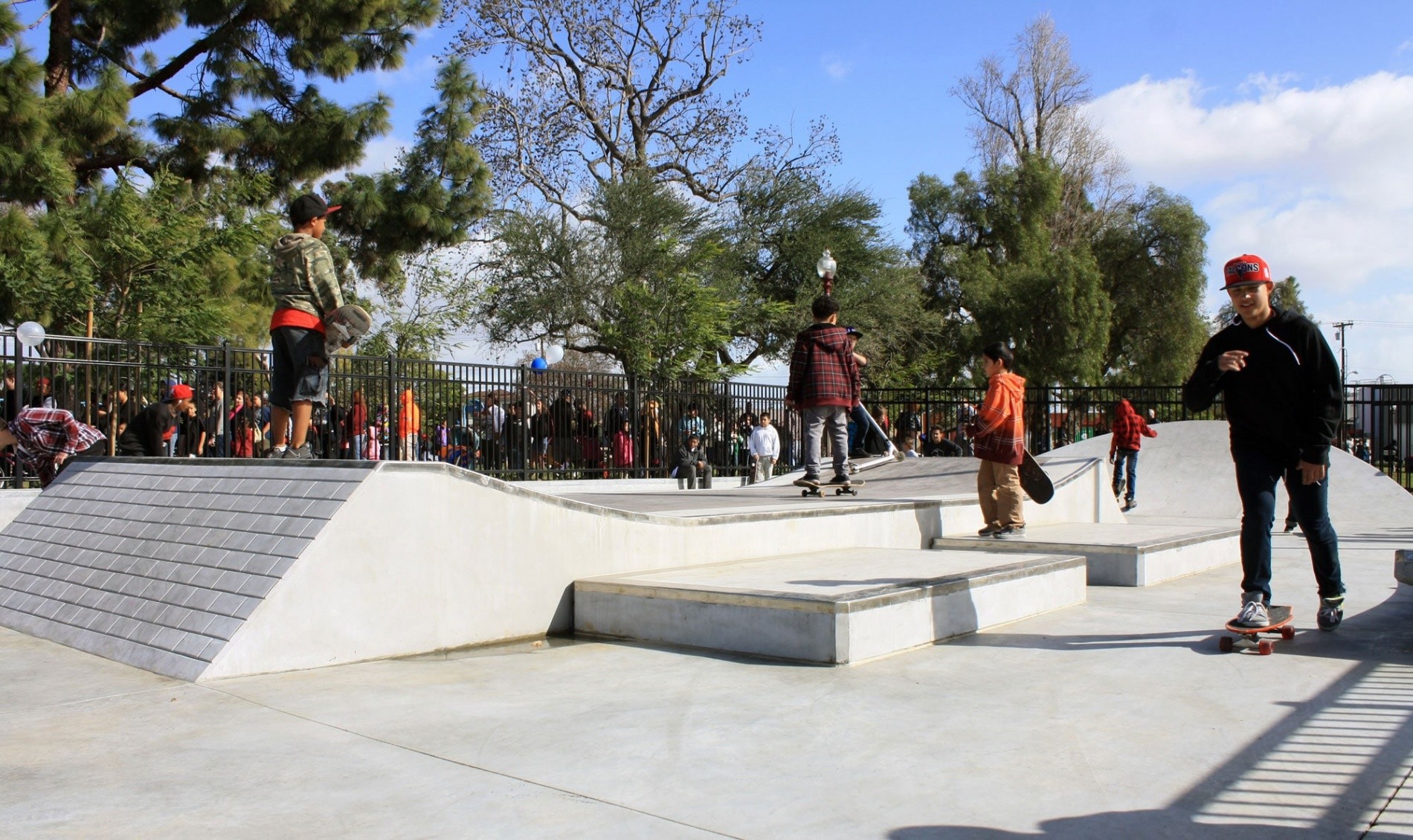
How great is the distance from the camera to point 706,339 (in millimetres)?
27688

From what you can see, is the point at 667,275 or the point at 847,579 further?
the point at 667,275

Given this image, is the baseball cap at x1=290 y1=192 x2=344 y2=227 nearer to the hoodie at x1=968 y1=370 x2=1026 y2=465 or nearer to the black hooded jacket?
the hoodie at x1=968 y1=370 x2=1026 y2=465

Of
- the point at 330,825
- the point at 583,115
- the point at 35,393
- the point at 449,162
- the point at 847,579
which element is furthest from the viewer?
the point at 583,115

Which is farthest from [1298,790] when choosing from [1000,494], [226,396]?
[226,396]

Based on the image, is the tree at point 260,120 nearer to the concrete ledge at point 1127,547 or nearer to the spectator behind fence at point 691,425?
the spectator behind fence at point 691,425

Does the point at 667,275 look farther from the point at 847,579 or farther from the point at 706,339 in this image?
the point at 847,579

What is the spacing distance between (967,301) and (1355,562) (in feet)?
104

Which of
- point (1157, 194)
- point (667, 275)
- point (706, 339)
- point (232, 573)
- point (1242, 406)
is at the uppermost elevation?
point (1157, 194)

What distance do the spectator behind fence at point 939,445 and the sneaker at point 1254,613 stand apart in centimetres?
1593

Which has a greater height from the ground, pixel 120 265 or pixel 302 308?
pixel 120 265

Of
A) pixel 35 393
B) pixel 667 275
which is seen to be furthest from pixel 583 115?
pixel 35 393

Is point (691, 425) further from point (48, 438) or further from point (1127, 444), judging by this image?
point (48, 438)

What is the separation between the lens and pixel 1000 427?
734 cm

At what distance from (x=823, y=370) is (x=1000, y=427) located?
1637 mm
